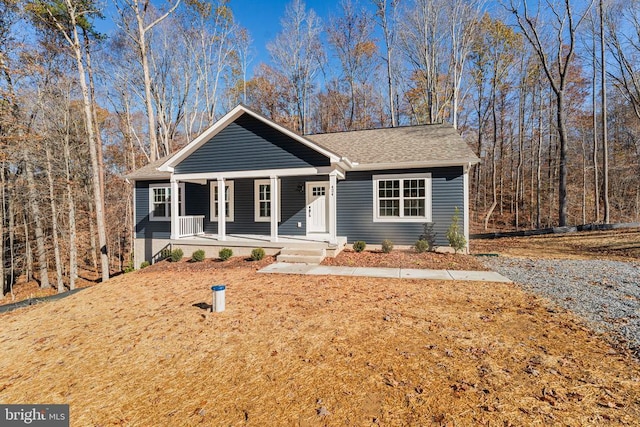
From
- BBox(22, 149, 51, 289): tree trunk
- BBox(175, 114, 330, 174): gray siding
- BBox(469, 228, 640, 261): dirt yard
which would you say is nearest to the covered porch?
BBox(175, 114, 330, 174): gray siding

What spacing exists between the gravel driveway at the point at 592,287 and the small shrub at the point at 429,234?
1794 mm

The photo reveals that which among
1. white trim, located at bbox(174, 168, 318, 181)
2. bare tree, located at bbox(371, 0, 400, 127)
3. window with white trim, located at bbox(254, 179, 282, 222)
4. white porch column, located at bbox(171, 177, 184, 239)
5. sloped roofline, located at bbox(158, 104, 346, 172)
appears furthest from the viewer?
bare tree, located at bbox(371, 0, 400, 127)

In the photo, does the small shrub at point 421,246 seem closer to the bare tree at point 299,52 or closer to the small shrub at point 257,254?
the small shrub at point 257,254

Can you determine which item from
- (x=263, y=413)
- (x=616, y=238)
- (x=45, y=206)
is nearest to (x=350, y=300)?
(x=263, y=413)

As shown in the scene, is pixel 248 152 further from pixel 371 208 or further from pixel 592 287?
pixel 592 287

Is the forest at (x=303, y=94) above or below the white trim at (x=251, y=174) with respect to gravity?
above

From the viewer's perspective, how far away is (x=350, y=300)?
553 centimetres

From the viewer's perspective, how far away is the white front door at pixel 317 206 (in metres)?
11.9

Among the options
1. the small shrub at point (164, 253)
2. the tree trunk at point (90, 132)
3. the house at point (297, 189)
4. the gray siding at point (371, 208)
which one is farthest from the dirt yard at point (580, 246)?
the tree trunk at point (90, 132)

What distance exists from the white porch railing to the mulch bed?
20.6 ft

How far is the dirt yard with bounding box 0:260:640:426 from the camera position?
2.58 meters

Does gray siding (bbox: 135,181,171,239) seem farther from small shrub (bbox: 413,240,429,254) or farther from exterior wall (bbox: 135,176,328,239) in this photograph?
small shrub (bbox: 413,240,429,254)

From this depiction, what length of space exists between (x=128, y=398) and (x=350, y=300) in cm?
366

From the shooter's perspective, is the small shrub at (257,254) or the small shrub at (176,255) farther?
the small shrub at (176,255)
